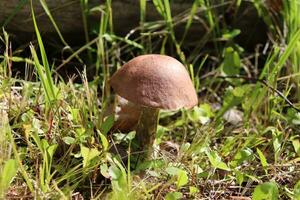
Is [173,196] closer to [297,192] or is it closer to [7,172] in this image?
[297,192]

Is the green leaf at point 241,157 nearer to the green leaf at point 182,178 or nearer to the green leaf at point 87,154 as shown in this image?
the green leaf at point 182,178

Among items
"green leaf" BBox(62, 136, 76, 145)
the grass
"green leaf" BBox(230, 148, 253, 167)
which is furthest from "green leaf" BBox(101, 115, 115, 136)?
"green leaf" BBox(230, 148, 253, 167)

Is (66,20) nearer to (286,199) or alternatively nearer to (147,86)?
(147,86)

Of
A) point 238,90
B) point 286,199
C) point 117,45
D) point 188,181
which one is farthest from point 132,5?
point 286,199

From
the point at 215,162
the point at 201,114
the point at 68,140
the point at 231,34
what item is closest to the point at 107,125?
the point at 68,140

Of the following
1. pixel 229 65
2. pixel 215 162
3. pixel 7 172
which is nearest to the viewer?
pixel 7 172

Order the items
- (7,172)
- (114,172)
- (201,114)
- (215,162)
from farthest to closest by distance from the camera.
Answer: (201,114) < (215,162) < (114,172) < (7,172)

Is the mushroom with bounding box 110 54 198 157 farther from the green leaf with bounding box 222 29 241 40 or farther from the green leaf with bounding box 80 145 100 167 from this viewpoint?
the green leaf with bounding box 222 29 241 40
